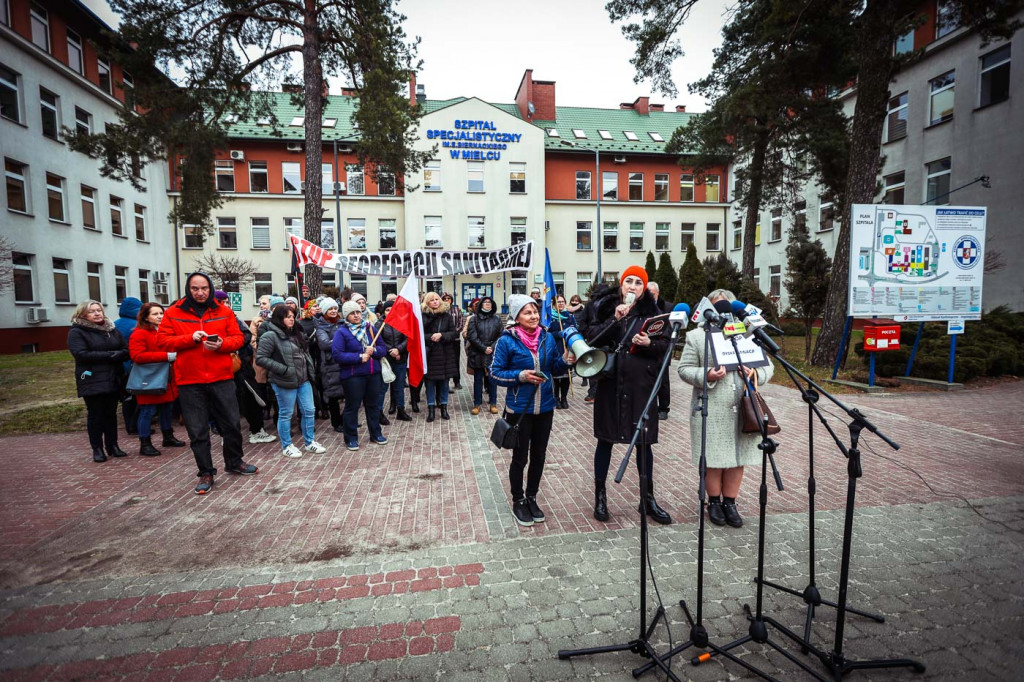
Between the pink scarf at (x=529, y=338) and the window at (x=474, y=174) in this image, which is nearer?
the pink scarf at (x=529, y=338)

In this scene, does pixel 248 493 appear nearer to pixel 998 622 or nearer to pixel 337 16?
pixel 998 622

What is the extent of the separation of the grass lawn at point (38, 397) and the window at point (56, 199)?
27.6ft

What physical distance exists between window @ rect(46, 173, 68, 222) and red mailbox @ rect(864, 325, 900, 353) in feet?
96.0

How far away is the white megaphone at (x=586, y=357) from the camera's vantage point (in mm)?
3738

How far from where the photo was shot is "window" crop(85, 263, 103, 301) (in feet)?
77.3

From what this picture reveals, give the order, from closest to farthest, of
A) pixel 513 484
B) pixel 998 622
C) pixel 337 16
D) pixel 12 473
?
1. pixel 998 622
2. pixel 513 484
3. pixel 12 473
4. pixel 337 16

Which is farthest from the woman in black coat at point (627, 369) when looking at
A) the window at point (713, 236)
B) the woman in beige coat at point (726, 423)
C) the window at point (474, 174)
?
the window at point (713, 236)

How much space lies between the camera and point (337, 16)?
41.8 ft

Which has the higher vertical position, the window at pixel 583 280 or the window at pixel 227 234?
the window at pixel 227 234

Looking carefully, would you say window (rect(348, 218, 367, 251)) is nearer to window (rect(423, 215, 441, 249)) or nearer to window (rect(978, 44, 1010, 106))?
window (rect(423, 215, 441, 249))

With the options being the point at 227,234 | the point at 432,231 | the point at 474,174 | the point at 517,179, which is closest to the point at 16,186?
the point at 227,234

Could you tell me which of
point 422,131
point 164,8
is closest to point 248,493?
point 164,8

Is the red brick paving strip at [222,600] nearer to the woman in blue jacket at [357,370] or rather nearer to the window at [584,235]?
the woman in blue jacket at [357,370]

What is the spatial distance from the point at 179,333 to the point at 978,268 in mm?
14238
